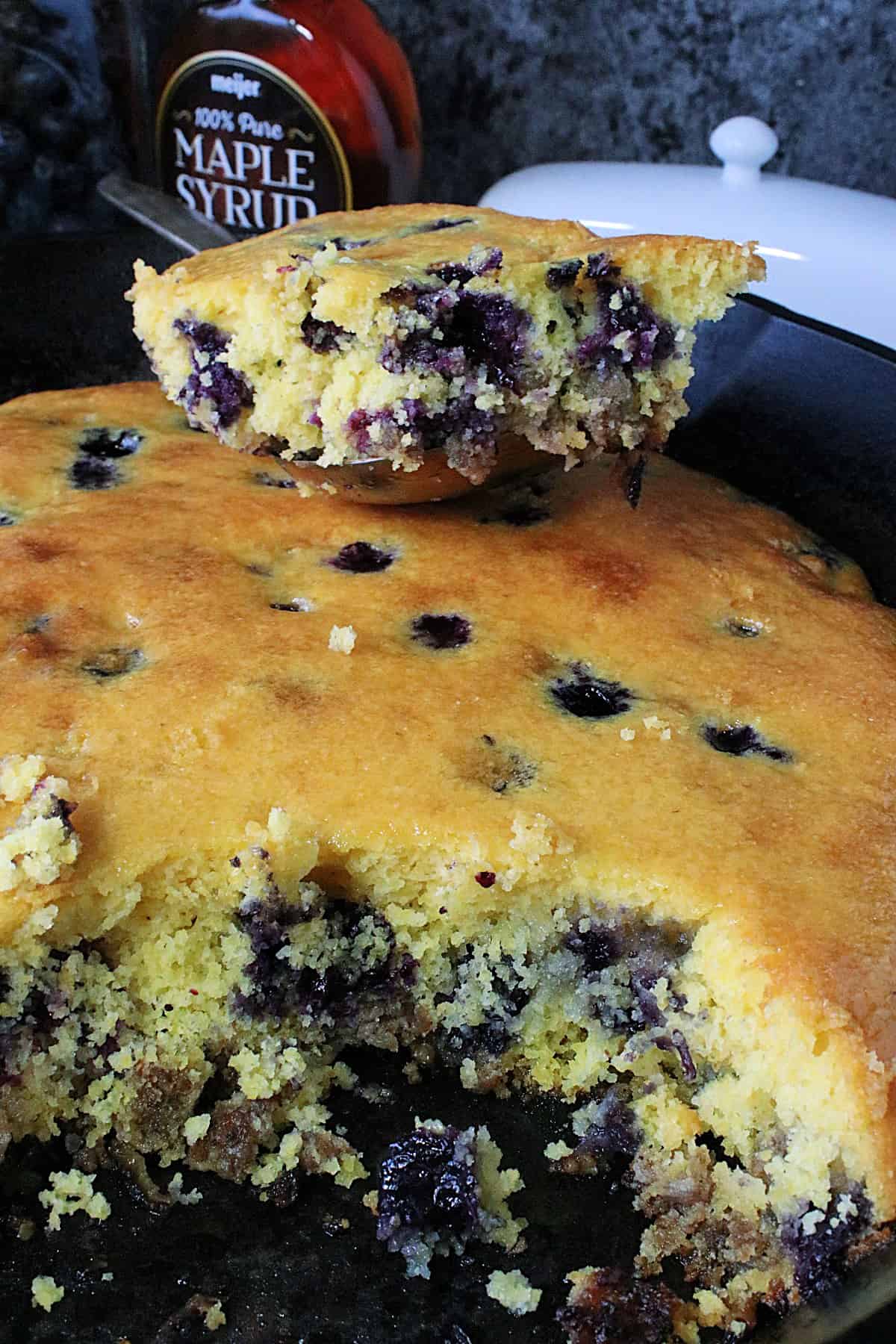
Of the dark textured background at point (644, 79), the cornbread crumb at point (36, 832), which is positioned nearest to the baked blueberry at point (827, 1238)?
the cornbread crumb at point (36, 832)

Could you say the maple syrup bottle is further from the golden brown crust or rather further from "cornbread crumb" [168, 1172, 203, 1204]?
"cornbread crumb" [168, 1172, 203, 1204]

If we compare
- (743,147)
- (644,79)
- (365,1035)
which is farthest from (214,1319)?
(644,79)

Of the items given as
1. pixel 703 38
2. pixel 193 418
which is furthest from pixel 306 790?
pixel 703 38

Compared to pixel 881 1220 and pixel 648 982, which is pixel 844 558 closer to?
pixel 648 982

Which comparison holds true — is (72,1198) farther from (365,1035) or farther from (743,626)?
(743,626)

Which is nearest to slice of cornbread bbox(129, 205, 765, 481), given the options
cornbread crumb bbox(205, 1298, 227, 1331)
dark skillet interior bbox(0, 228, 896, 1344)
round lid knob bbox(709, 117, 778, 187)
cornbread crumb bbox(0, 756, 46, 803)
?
cornbread crumb bbox(0, 756, 46, 803)
